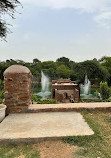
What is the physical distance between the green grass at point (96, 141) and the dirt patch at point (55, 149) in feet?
0.25

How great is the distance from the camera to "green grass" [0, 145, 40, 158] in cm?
173

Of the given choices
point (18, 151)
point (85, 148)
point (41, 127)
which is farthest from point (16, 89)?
point (85, 148)

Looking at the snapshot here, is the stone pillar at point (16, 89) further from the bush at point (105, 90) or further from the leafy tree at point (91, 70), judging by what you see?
the leafy tree at point (91, 70)

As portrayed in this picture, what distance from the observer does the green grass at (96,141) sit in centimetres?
171

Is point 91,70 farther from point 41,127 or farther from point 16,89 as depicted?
point 41,127

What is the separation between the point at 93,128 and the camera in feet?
7.70

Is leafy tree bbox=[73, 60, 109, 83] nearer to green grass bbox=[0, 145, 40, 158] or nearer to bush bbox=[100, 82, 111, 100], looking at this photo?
bush bbox=[100, 82, 111, 100]

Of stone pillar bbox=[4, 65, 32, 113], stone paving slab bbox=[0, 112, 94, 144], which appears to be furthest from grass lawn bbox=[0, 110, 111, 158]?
stone pillar bbox=[4, 65, 32, 113]

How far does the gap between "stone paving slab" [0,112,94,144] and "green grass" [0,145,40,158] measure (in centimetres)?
8

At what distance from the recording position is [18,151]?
6.01ft

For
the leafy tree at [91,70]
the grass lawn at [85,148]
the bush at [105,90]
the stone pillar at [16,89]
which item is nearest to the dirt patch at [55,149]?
the grass lawn at [85,148]

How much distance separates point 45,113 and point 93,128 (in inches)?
47.7

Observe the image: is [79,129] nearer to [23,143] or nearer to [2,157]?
[23,143]

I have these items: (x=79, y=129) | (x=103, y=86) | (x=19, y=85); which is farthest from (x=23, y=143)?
(x=103, y=86)
